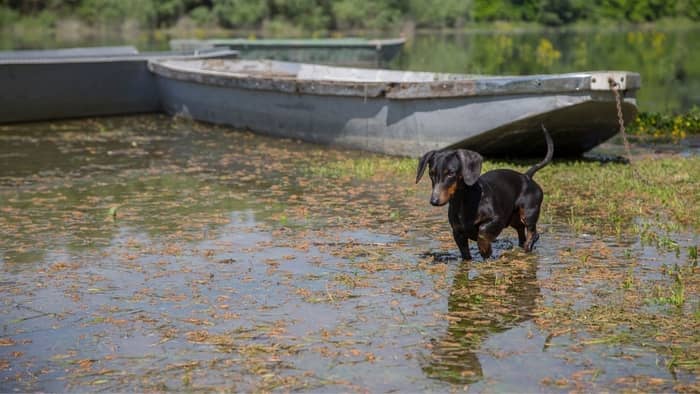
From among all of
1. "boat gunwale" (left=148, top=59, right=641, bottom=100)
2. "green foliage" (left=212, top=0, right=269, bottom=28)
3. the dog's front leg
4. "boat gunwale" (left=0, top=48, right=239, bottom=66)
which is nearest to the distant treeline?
"green foliage" (left=212, top=0, right=269, bottom=28)

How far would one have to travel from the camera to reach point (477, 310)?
6305 millimetres

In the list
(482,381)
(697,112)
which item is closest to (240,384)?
(482,381)

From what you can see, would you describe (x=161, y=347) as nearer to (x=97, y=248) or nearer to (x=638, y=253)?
(x=97, y=248)

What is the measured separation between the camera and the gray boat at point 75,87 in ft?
56.9

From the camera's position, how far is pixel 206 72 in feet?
54.6

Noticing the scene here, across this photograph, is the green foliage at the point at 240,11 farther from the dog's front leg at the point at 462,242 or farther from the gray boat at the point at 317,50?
the dog's front leg at the point at 462,242

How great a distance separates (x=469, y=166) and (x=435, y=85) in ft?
17.7

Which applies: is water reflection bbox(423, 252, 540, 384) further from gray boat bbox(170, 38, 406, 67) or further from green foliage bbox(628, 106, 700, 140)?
gray boat bbox(170, 38, 406, 67)

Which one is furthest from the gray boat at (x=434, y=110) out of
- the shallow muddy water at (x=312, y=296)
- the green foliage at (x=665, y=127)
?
the green foliage at (x=665, y=127)

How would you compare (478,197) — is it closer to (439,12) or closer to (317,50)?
(317,50)

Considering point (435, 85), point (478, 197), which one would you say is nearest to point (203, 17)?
point (435, 85)

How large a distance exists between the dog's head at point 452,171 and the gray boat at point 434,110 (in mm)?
4535

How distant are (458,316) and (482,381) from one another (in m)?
1.19

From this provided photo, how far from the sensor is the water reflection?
5270 mm
